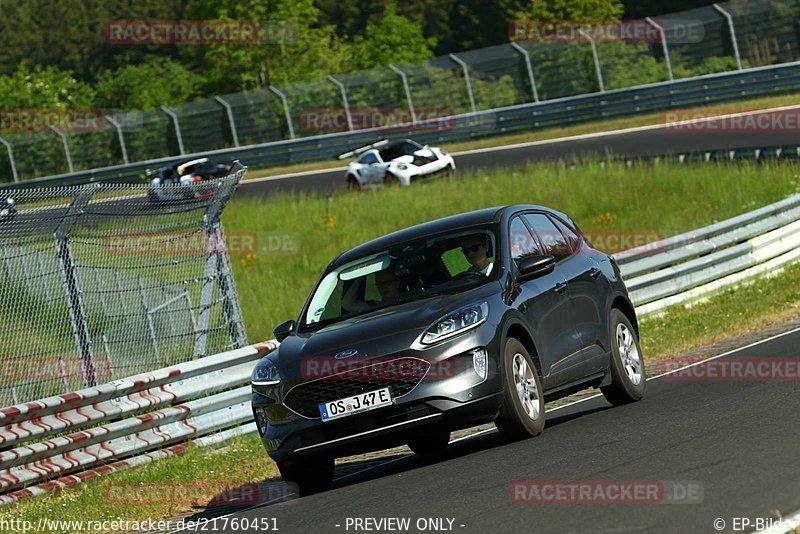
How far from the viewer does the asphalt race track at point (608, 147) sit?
3297 cm

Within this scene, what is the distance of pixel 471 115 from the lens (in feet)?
147

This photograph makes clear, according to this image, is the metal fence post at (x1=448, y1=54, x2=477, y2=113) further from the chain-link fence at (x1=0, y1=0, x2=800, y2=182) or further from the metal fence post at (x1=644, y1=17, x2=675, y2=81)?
the metal fence post at (x1=644, y1=17, x2=675, y2=81)

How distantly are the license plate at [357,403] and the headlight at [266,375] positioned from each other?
17.9 inches

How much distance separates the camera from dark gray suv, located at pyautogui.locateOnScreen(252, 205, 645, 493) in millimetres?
8977

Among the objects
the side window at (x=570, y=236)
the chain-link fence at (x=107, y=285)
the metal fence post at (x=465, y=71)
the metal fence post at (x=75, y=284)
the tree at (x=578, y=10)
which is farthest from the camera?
the tree at (x=578, y=10)

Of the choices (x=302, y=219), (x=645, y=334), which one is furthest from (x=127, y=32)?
(x=645, y=334)

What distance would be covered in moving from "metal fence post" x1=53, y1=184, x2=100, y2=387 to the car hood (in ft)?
10.8

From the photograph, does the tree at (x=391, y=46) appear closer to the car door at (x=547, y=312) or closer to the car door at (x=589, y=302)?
the car door at (x=589, y=302)

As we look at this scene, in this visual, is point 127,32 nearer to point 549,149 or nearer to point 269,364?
point 549,149

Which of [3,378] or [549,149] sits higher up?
[3,378]

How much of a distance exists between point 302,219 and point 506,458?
20446 millimetres

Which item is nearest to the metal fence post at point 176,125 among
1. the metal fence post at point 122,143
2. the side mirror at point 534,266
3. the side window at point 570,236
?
the metal fence post at point 122,143

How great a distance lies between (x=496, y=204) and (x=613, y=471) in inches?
778

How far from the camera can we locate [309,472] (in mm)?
9453
